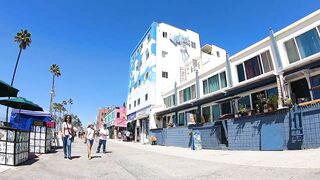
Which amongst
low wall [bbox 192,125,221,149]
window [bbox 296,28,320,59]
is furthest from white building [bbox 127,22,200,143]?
window [bbox 296,28,320,59]

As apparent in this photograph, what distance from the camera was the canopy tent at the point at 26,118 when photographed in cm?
1406

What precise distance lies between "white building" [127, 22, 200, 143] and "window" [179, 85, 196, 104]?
3323 millimetres

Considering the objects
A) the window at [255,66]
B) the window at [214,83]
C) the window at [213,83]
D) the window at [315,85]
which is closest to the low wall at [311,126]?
the window at [315,85]

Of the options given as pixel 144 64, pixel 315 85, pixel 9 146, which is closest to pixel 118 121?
pixel 144 64

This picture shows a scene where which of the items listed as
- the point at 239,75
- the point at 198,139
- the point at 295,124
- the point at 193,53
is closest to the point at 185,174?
the point at 295,124

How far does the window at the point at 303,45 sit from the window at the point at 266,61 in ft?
4.67

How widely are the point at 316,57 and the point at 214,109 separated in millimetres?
10253

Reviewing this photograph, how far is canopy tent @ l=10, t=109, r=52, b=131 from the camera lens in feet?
46.1

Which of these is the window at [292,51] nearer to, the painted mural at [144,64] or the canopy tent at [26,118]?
the canopy tent at [26,118]

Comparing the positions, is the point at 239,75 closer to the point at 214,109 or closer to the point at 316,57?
the point at 214,109

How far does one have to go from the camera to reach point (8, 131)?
8.43m

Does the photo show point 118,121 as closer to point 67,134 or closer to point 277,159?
point 67,134

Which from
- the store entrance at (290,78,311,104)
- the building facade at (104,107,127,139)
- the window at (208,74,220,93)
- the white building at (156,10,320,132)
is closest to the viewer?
the white building at (156,10,320,132)

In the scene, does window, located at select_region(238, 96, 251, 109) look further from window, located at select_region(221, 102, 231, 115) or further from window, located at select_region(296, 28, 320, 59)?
window, located at select_region(296, 28, 320, 59)
